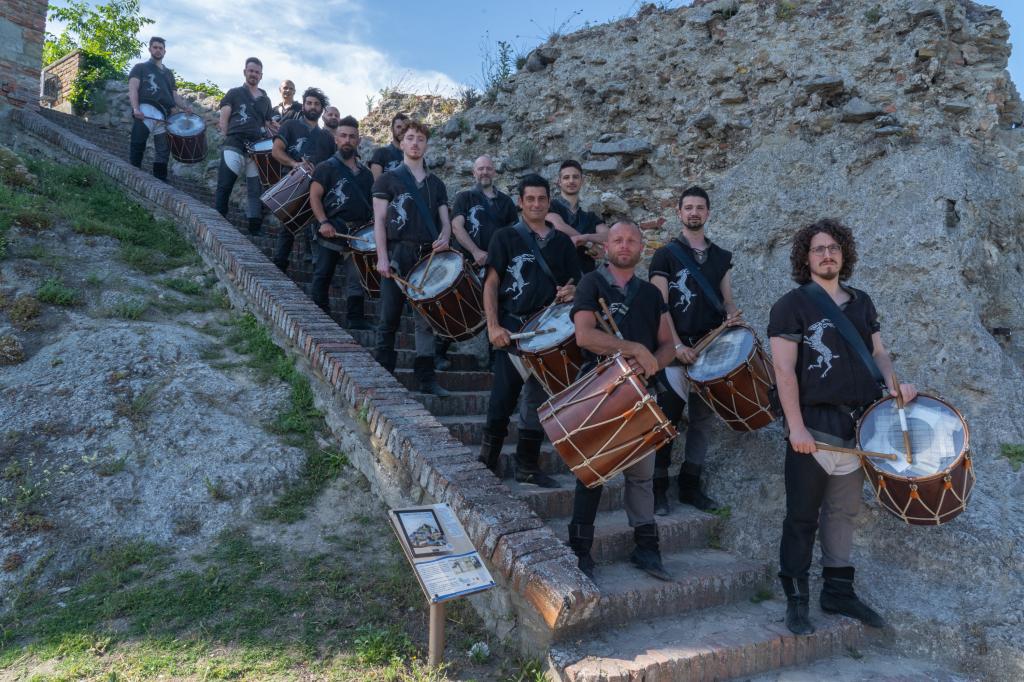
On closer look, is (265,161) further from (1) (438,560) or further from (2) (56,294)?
(1) (438,560)

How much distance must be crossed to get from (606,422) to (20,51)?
1247 centimetres

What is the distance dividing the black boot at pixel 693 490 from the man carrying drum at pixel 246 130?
225 inches

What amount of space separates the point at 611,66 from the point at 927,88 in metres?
3.53

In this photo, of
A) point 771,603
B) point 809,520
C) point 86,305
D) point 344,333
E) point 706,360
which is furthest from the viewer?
point 86,305

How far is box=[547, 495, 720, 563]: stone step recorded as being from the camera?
3.92m

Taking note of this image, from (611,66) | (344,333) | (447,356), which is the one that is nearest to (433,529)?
(344,333)

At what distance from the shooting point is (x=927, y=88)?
591 cm

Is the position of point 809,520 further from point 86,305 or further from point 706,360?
point 86,305

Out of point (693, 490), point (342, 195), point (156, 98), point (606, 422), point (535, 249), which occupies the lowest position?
point (693, 490)

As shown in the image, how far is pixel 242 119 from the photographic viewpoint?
7777mm

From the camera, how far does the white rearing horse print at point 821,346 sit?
→ 11.5 ft

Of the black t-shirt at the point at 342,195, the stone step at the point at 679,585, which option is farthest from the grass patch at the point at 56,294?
the stone step at the point at 679,585

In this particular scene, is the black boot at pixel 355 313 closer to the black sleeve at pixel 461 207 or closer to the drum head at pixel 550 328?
the black sleeve at pixel 461 207

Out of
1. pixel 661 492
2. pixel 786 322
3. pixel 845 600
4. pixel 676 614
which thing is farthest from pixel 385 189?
pixel 845 600
